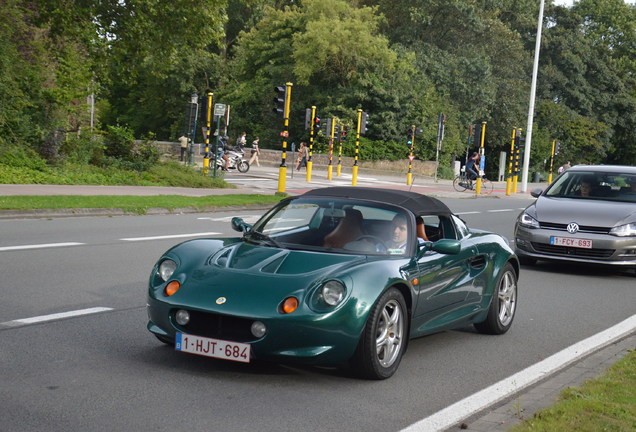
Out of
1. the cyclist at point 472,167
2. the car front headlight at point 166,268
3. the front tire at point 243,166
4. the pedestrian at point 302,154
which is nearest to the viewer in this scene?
the car front headlight at point 166,268

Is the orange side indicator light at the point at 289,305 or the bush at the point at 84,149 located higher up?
the bush at the point at 84,149

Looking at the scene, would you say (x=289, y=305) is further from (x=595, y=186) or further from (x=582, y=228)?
(x=595, y=186)

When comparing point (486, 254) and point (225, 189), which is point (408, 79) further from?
point (486, 254)

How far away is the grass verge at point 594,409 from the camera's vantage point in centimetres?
496

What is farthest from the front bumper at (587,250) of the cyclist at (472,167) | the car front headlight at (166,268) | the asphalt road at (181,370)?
the cyclist at (472,167)

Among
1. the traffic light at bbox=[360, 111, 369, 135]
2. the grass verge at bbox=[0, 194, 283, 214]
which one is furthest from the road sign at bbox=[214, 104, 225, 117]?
the traffic light at bbox=[360, 111, 369, 135]

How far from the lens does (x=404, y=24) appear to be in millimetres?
63906

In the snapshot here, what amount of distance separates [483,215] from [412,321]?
64.5ft

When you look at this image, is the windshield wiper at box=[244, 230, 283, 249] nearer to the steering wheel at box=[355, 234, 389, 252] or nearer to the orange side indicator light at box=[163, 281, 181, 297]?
the steering wheel at box=[355, 234, 389, 252]

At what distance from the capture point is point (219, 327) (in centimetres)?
576

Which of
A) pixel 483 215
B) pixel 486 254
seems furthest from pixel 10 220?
pixel 483 215

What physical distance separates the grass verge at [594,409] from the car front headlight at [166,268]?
2.57 metres

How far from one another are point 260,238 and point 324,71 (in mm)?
49776

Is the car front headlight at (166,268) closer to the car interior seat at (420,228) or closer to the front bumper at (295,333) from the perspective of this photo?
the front bumper at (295,333)
